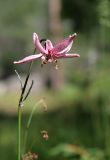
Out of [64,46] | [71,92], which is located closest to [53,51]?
[64,46]

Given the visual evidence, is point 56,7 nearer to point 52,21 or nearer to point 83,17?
point 52,21

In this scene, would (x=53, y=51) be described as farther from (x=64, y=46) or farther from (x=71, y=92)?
(x=71, y=92)

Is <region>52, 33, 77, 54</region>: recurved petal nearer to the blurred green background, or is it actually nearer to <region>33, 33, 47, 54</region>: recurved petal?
<region>33, 33, 47, 54</region>: recurved petal

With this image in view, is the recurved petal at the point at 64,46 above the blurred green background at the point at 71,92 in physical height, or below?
above

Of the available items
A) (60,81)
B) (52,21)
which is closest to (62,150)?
(52,21)

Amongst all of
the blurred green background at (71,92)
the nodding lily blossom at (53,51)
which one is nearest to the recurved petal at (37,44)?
the nodding lily blossom at (53,51)

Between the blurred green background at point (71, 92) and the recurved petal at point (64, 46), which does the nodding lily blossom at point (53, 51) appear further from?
the blurred green background at point (71, 92)
